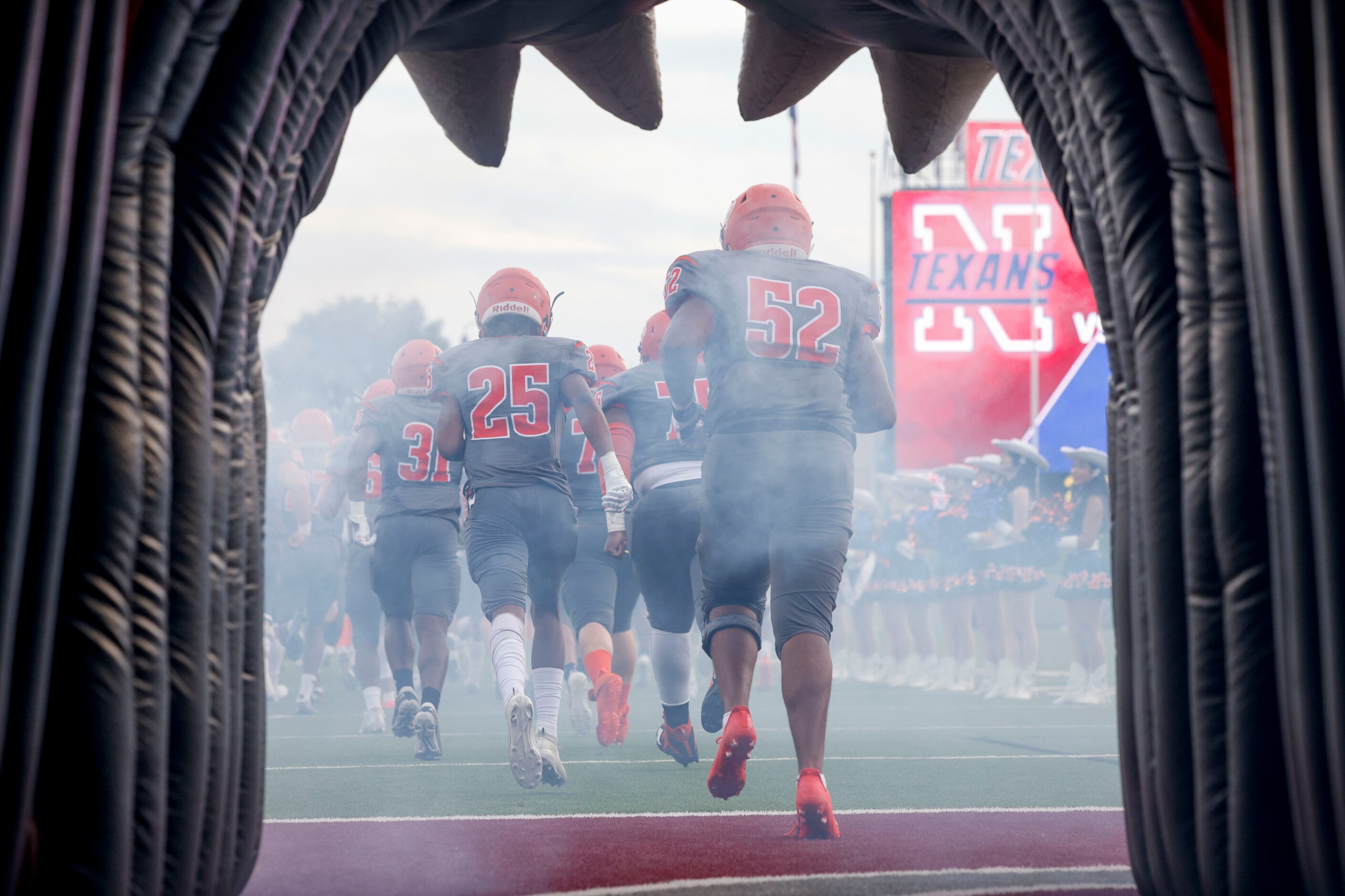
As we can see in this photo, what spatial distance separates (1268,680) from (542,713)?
2.84m

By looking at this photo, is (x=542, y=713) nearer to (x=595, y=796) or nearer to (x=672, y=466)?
(x=595, y=796)

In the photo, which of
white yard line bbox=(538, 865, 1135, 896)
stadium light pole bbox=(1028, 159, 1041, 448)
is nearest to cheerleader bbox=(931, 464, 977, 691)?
white yard line bbox=(538, 865, 1135, 896)

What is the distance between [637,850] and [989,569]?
5563mm

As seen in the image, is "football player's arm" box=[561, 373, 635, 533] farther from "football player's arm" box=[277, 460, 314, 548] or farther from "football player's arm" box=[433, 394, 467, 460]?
"football player's arm" box=[277, 460, 314, 548]

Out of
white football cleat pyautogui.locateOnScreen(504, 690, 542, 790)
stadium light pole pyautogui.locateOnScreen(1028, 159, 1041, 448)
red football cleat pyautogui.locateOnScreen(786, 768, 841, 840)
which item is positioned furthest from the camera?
stadium light pole pyautogui.locateOnScreen(1028, 159, 1041, 448)

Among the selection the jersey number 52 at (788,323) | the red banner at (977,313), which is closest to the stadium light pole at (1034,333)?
the red banner at (977,313)

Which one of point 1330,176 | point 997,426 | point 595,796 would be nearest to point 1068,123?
point 1330,176

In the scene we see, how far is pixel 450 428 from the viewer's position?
4297mm

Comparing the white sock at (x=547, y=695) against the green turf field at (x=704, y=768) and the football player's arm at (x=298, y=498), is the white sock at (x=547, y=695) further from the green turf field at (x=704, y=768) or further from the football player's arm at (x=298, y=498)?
the football player's arm at (x=298, y=498)

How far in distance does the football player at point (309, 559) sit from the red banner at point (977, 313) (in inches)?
350

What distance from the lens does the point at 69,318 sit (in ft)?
4.99

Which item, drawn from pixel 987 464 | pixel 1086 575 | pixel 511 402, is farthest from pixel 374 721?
pixel 987 464

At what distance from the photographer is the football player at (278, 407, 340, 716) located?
23.9ft

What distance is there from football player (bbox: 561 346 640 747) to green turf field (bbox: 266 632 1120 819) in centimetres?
23
